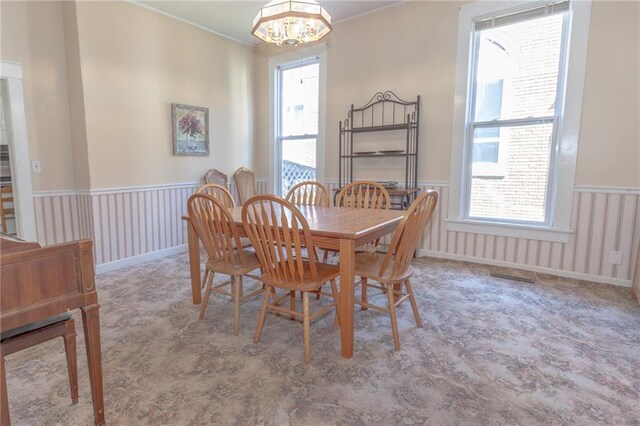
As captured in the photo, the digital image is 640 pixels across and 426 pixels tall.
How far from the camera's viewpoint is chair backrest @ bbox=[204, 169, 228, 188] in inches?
170

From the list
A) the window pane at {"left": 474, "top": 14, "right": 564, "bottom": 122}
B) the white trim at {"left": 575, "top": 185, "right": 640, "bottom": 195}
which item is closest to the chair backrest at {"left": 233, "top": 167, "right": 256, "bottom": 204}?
the window pane at {"left": 474, "top": 14, "right": 564, "bottom": 122}

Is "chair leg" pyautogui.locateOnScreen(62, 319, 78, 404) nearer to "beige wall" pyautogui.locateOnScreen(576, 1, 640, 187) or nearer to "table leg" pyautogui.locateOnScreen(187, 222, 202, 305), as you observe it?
"table leg" pyautogui.locateOnScreen(187, 222, 202, 305)

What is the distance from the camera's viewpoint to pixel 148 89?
145 inches

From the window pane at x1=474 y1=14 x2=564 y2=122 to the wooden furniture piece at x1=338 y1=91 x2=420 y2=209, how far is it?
666 millimetres

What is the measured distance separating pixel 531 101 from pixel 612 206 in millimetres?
1122

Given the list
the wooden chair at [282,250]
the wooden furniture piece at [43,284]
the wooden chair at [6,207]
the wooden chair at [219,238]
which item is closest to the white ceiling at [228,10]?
the wooden chair at [6,207]

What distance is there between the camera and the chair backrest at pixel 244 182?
4.61 m

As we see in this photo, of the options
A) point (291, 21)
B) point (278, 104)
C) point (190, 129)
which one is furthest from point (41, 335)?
point (278, 104)

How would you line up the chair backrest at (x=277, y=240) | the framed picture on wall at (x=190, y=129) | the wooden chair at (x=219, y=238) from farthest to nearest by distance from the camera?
the framed picture on wall at (x=190, y=129) → the wooden chair at (x=219, y=238) → the chair backrest at (x=277, y=240)

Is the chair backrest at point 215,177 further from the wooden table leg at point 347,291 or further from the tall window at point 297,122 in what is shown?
the wooden table leg at point 347,291

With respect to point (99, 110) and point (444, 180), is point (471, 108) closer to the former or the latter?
point (444, 180)

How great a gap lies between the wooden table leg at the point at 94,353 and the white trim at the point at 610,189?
3530mm

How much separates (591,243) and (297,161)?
3386mm

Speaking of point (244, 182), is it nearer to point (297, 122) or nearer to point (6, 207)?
point (297, 122)
